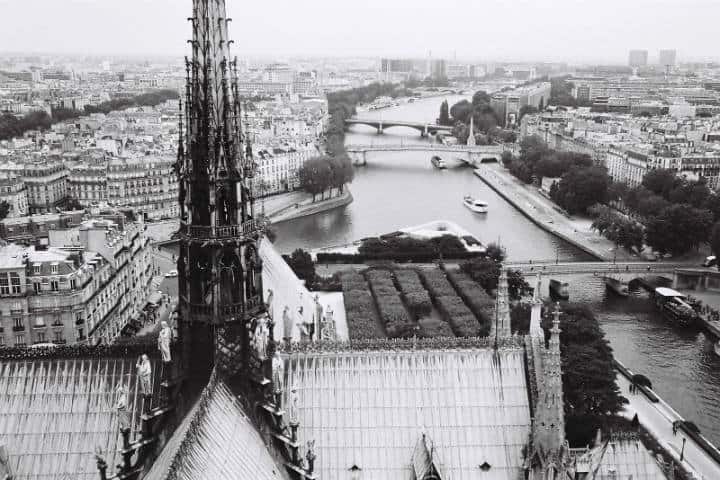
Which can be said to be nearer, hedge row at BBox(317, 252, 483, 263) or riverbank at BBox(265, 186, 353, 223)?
hedge row at BBox(317, 252, 483, 263)

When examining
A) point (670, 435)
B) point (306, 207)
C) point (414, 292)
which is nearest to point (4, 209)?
point (306, 207)

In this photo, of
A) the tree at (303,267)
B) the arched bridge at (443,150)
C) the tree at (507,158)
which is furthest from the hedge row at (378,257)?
the arched bridge at (443,150)

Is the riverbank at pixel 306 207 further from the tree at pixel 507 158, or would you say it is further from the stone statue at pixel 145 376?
the stone statue at pixel 145 376

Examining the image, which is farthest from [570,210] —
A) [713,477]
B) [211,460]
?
[211,460]

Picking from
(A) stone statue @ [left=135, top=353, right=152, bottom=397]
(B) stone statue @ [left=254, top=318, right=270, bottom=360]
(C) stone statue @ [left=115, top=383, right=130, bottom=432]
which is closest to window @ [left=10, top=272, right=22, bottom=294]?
(C) stone statue @ [left=115, top=383, right=130, bottom=432]

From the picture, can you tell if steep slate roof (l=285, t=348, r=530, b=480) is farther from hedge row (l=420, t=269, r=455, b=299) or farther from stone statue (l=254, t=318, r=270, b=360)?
hedge row (l=420, t=269, r=455, b=299)
